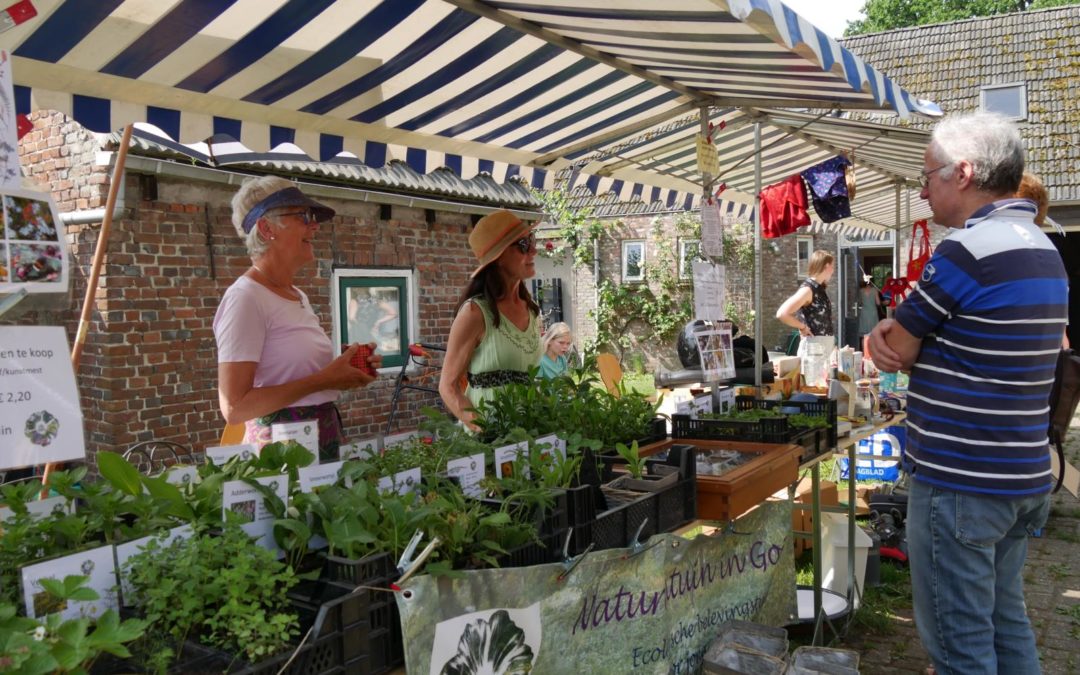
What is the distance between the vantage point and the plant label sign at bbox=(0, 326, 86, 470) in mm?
1485

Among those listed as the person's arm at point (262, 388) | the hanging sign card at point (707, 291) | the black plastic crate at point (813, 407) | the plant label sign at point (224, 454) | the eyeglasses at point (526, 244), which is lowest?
the black plastic crate at point (813, 407)

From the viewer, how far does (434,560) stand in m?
1.63

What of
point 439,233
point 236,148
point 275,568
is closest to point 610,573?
point 275,568

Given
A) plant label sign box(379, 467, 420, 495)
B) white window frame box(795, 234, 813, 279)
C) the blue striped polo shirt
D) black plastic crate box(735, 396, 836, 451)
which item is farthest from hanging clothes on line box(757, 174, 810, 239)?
white window frame box(795, 234, 813, 279)

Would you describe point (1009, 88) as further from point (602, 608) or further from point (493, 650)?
point (493, 650)

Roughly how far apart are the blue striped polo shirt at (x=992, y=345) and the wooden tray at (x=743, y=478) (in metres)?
0.53

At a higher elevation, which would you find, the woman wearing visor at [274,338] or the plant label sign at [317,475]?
the woman wearing visor at [274,338]

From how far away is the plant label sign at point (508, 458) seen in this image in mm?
1985

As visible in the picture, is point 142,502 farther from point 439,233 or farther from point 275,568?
point 439,233

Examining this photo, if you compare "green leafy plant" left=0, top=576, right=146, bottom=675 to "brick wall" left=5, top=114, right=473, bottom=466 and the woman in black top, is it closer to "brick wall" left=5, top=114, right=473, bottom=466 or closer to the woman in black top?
"brick wall" left=5, top=114, right=473, bottom=466

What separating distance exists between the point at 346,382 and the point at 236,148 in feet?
11.1

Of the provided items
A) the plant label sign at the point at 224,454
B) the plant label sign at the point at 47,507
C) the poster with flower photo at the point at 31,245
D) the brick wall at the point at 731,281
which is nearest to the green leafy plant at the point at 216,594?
the plant label sign at the point at 47,507

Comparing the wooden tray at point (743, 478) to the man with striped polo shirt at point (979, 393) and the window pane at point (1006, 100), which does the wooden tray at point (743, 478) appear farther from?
the window pane at point (1006, 100)

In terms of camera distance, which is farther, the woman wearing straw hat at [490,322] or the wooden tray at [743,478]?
the woman wearing straw hat at [490,322]
